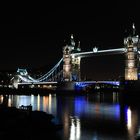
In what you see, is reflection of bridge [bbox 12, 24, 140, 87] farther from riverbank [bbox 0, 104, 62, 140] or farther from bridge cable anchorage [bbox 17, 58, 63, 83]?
riverbank [bbox 0, 104, 62, 140]

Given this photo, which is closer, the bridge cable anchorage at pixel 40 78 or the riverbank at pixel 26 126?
the riverbank at pixel 26 126

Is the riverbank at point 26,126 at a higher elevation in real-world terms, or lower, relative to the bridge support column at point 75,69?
lower

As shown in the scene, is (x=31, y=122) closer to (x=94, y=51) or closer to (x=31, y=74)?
(x=94, y=51)

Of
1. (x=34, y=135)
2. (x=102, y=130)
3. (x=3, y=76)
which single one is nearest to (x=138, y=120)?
(x=102, y=130)

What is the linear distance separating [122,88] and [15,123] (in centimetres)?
4688

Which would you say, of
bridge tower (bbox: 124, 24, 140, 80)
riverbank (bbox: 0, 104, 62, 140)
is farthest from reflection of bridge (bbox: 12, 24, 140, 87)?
riverbank (bbox: 0, 104, 62, 140)

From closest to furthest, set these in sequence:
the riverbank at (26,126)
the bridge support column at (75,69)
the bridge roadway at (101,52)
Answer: the riverbank at (26,126), the bridge roadway at (101,52), the bridge support column at (75,69)

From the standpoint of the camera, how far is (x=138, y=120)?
31375 millimetres

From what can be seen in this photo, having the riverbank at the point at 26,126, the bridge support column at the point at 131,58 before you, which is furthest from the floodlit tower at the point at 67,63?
the riverbank at the point at 26,126

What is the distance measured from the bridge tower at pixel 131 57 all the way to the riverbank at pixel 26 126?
48.9m

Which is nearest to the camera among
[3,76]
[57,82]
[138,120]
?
[138,120]

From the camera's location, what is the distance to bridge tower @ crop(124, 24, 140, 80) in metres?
72.2

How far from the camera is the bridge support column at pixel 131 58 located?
237 feet

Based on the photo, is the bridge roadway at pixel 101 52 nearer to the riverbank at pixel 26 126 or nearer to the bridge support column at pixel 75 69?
the bridge support column at pixel 75 69
